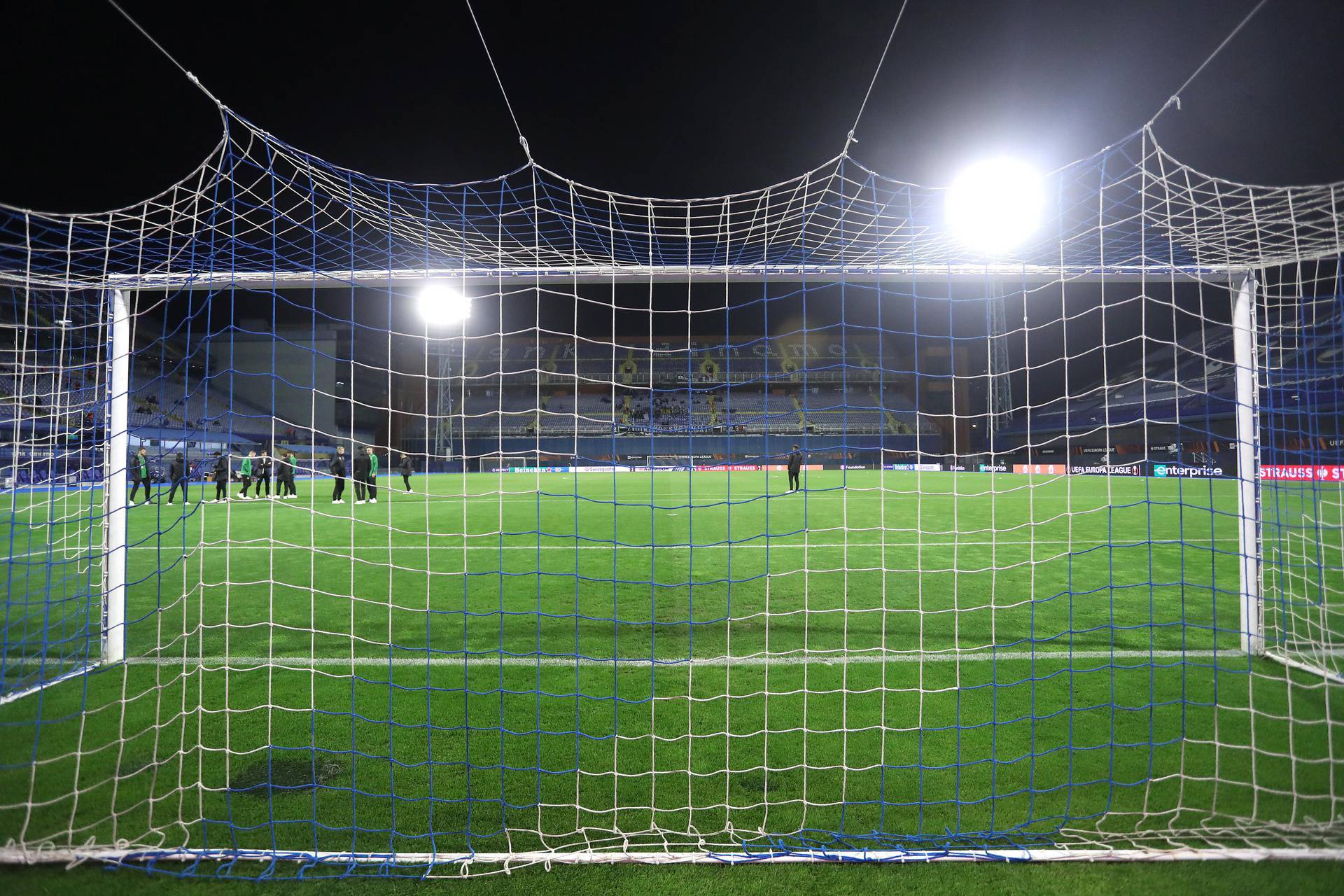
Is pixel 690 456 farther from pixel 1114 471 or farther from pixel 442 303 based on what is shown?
pixel 1114 471

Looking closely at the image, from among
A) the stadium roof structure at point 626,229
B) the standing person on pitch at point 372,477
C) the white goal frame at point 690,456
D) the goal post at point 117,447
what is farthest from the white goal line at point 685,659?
the standing person on pitch at point 372,477

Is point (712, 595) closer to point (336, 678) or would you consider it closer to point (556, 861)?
point (336, 678)

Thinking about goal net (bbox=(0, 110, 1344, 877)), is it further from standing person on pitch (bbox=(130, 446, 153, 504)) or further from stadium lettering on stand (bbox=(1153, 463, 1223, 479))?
stadium lettering on stand (bbox=(1153, 463, 1223, 479))

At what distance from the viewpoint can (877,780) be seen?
290 centimetres

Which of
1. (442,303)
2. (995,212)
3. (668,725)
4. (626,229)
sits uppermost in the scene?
(626,229)

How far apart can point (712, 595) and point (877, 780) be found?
3.46m

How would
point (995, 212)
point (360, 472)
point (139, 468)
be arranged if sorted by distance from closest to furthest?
point (995, 212), point (139, 468), point (360, 472)

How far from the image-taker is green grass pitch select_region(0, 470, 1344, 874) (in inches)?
102

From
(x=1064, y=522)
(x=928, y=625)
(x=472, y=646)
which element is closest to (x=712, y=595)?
(x=928, y=625)

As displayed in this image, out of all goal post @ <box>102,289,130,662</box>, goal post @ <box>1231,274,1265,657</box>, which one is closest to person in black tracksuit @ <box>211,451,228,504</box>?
goal post @ <box>102,289,130,662</box>

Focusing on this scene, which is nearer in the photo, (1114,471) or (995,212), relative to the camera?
(995,212)

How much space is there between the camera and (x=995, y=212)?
3740 millimetres

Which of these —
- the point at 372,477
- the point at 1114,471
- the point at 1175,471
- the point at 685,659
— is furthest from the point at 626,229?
the point at 1175,471

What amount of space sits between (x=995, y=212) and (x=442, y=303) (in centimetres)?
400
